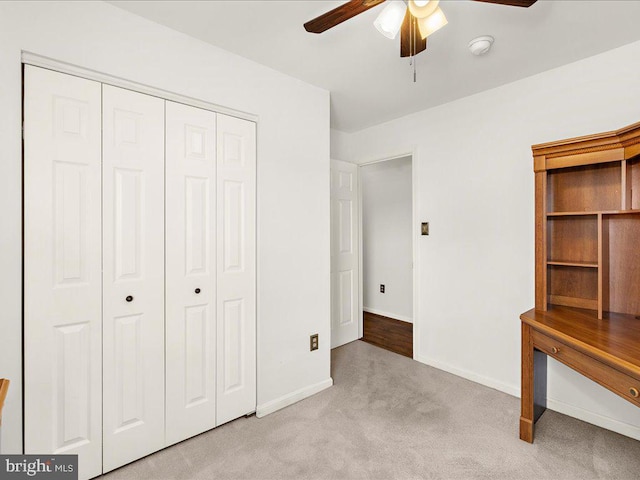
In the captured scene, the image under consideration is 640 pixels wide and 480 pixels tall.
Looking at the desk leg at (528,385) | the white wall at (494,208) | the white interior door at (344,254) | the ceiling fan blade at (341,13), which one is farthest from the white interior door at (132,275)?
the white wall at (494,208)

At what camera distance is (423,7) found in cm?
102

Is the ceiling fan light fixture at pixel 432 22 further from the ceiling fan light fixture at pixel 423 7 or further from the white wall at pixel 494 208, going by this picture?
the white wall at pixel 494 208

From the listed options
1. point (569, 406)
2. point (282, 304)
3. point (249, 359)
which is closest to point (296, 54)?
point (282, 304)

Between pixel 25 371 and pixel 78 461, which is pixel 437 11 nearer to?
pixel 25 371

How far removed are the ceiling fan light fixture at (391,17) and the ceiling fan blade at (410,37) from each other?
95 mm

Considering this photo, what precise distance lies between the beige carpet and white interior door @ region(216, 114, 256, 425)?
0.25 m

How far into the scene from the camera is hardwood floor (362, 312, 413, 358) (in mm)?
3524

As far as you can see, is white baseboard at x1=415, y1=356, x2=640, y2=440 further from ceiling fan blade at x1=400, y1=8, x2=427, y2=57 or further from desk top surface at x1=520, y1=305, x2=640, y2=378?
ceiling fan blade at x1=400, y1=8, x2=427, y2=57

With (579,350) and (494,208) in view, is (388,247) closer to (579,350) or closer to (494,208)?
(494,208)

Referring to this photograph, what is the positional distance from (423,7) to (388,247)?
12.4 ft

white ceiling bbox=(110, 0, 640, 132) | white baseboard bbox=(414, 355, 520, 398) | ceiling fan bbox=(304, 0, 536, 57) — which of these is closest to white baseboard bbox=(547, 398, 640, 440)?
white baseboard bbox=(414, 355, 520, 398)

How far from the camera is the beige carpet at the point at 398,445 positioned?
1.72 metres

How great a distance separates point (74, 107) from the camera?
158 centimetres

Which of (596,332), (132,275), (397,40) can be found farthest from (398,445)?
(397,40)
